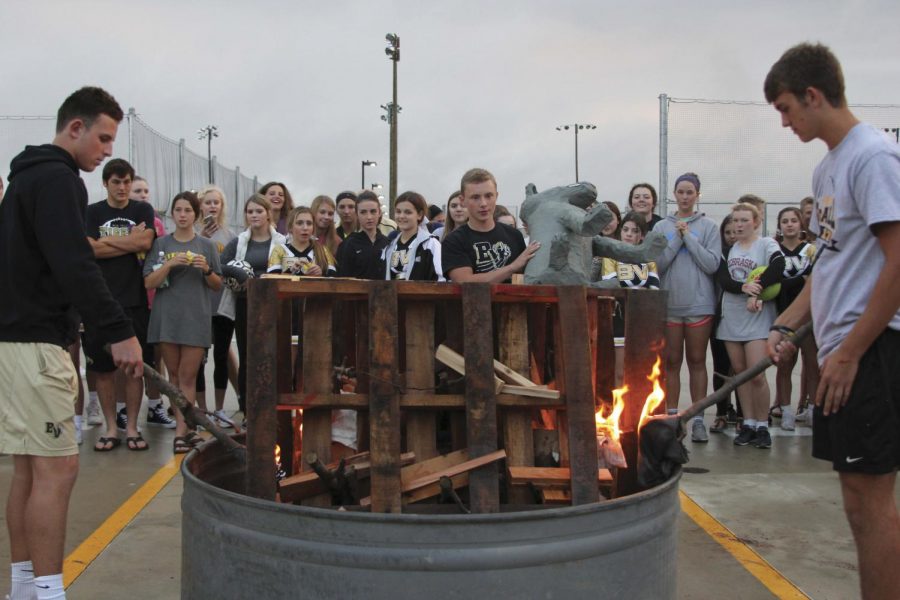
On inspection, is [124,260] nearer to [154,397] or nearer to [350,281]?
[154,397]

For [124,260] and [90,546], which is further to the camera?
[124,260]

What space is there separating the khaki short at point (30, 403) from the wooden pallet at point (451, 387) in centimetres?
85

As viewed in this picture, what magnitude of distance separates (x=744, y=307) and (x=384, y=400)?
465 cm

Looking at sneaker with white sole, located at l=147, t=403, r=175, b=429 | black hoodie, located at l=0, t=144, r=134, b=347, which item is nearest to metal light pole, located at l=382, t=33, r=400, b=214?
sneaker with white sole, located at l=147, t=403, r=175, b=429

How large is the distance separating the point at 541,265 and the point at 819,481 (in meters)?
2.97

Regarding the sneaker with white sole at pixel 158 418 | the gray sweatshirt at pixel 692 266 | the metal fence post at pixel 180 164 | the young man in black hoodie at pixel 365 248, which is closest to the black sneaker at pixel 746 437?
the gray sweatshirt at pixel 692 266

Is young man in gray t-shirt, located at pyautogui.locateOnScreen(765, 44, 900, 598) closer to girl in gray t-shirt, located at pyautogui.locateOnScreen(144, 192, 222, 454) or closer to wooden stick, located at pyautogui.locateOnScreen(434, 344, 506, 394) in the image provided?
wooden stick, located at pyautogui.locateOnScreen(434, 344, 506, 394)

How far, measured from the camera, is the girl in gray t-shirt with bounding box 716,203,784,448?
6328 mm

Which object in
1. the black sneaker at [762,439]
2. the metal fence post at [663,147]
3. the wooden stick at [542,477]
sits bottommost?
the black sneaker at [762,439]

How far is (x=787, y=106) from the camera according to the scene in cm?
275

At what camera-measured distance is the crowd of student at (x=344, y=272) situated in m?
6.01

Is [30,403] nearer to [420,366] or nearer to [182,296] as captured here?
[420,366]

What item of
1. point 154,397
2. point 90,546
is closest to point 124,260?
point 154,397

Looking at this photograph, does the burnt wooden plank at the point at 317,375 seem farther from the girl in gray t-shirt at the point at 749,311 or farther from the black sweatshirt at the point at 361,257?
the girl in gray t-shirt at the point at 749,311
